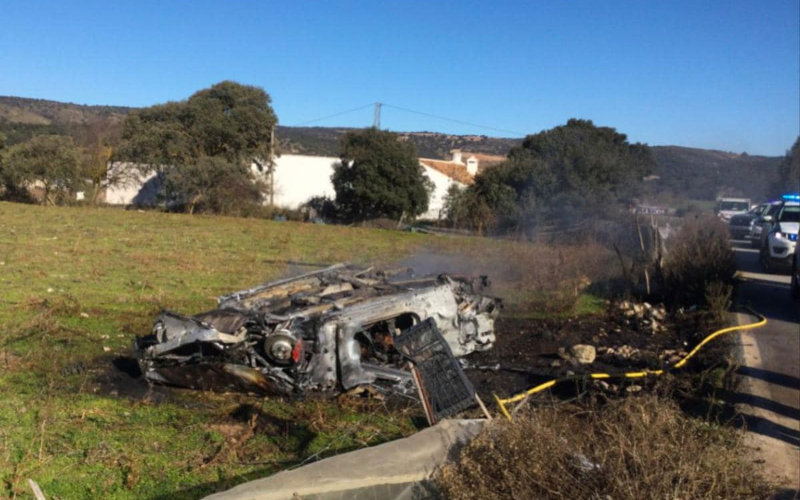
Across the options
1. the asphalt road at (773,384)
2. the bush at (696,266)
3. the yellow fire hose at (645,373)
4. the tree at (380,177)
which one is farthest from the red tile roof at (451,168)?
the yellow fire hose at (645,373)

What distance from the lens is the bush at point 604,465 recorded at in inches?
145

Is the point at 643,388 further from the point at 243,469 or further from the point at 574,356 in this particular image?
the point at 243,469

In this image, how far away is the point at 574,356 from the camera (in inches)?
409

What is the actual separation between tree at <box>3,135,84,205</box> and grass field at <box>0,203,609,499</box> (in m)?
18.6

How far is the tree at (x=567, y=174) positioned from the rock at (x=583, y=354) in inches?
493

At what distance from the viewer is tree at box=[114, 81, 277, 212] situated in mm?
44369

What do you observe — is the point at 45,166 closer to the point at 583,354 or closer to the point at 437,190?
the point at 437,190

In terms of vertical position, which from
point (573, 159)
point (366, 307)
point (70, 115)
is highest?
point (70, 115)

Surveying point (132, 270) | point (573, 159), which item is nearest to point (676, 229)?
point (573, 159)

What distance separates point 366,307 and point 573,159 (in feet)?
60.2

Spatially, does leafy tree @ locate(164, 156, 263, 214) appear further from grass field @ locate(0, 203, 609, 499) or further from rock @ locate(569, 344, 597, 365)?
rock @ locate(569, 344, 597, 365)

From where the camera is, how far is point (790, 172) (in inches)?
1416

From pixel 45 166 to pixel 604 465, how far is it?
4248cm

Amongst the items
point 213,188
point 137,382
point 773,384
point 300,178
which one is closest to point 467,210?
point 213,188
